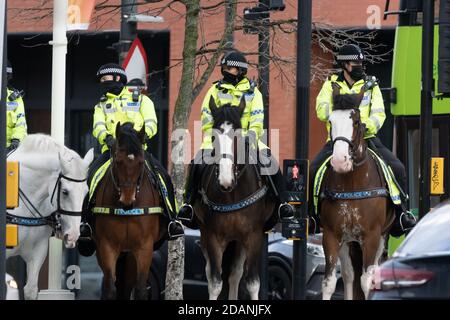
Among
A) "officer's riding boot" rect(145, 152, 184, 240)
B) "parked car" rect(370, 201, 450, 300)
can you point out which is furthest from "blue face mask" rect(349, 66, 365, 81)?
"parked car" rect(370, 201, 450, 300)

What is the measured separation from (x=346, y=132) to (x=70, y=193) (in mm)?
3228

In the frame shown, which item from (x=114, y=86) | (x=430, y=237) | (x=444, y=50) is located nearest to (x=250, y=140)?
(x=114, y=86)

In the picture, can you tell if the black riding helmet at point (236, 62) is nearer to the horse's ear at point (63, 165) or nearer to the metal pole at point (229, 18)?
the horse's ear at point (63, 165)

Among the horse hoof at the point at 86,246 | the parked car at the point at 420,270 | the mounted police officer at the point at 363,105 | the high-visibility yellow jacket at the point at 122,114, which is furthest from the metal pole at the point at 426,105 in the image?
the parked car at the point at 420,270

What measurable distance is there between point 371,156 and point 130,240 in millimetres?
2934

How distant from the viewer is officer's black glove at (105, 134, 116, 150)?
1585 cm

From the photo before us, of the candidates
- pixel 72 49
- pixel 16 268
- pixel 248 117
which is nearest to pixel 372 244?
pixel 248 117

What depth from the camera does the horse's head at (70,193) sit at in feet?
52.1

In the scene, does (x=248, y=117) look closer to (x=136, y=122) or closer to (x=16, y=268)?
(x=136, y=122)

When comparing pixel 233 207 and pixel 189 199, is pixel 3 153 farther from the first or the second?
pixel 189 199

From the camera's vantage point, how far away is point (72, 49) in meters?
31.8

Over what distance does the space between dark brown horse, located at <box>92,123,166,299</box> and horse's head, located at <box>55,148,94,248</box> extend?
0.22 metres

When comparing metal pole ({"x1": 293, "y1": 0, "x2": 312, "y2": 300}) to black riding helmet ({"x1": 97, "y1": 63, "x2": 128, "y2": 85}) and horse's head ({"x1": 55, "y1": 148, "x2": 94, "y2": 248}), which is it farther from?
horse's head ({"x1": 55, "y1": 148, "x2": 94, "y2": 248})

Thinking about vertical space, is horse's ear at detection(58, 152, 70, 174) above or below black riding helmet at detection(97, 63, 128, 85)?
below
